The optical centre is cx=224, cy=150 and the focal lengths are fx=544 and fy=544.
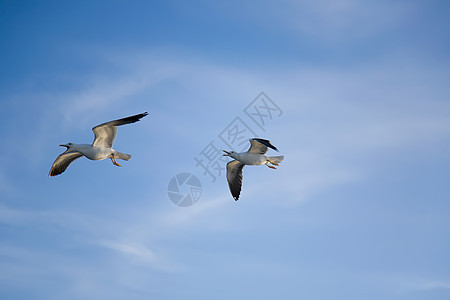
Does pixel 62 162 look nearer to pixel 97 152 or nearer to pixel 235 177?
pixel 97 152

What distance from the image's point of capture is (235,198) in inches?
1111

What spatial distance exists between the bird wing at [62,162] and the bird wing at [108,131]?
2514 millimetres

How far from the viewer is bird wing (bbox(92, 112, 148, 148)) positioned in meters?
23.4

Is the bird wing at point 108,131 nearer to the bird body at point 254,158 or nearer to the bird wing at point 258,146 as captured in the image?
the bird wing at point 258,146

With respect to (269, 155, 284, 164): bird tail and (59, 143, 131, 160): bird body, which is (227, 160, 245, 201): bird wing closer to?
(269, 155, 284, 164): bird tail

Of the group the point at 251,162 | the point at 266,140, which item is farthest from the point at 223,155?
the point at 266,140

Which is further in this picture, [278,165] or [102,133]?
[278,165]

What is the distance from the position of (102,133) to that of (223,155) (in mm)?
6366

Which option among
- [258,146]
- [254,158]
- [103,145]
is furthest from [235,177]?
[103,145]

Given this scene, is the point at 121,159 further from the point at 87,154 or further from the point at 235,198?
the point at 235,198

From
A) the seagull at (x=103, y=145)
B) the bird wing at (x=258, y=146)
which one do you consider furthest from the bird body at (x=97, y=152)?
the bird wing at (x=258, y=146)

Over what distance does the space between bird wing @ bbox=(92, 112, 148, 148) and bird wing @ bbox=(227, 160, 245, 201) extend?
21.3 ft

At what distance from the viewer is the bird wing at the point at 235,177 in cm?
2809

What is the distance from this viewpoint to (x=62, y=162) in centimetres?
2673
